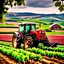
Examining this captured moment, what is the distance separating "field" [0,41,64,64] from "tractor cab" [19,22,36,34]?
1.85 feet

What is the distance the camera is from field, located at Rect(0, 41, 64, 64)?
6257 millimetres

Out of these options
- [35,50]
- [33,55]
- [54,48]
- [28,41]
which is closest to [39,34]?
[28,41]

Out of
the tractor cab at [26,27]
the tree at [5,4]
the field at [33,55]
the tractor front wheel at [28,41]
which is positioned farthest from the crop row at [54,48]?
the tree at [5,4]

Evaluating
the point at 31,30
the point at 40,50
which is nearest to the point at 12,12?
the point at 31,30

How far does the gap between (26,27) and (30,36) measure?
0.31 m

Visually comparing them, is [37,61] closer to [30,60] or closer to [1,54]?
[30,60]

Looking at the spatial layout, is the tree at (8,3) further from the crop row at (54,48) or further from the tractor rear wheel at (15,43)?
the crop row at (54,48)

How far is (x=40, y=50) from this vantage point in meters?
7.62

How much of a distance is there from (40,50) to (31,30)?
26.5 inches

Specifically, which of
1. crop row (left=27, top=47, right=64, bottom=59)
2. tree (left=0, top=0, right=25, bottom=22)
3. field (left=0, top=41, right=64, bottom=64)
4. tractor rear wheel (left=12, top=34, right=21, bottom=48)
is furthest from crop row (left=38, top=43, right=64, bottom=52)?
tree (left=0, top=0, right=25, bottom=22)

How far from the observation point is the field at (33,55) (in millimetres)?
6257

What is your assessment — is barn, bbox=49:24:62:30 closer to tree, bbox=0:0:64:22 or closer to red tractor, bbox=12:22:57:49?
red tractor, bbox=12:22:57:49

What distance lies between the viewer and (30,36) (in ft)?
25.2

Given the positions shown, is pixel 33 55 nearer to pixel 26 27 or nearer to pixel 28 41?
pixel 28 41
